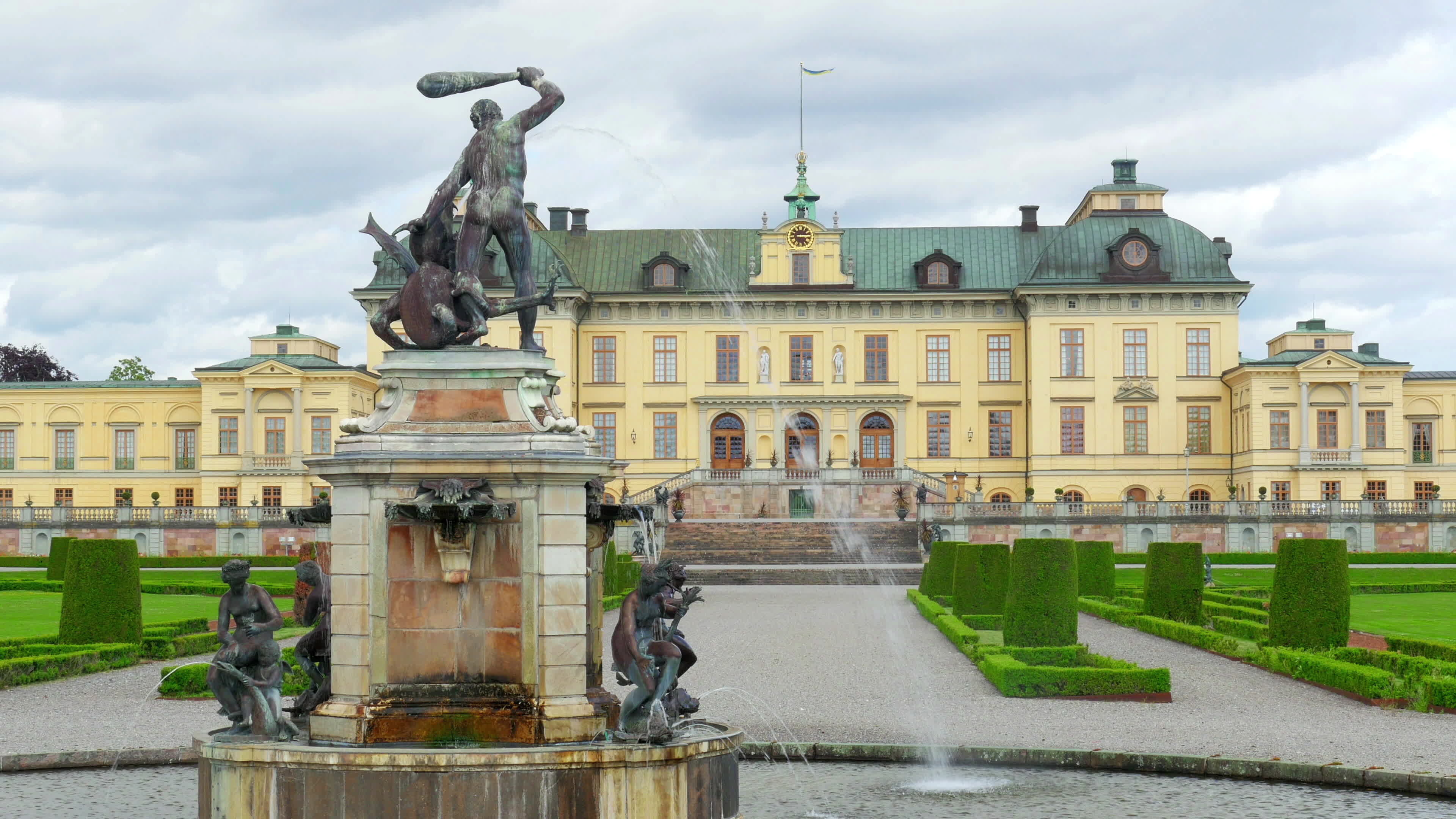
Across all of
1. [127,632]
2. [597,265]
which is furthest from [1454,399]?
[127,632]

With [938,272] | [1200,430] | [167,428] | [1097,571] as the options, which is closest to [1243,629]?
[1097,571]

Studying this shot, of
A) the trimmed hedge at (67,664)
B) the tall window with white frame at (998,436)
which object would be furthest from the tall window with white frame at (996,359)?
the trimmed hedge at (67,664)

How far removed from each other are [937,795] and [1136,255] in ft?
158

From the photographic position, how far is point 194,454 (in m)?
59.8

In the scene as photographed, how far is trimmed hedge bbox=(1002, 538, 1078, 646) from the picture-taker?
19344 mm

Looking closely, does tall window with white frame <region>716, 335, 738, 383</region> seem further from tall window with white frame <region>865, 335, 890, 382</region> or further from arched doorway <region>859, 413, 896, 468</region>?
arched doorway <region>859, 413, 896, 468</region>

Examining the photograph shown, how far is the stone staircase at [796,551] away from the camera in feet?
132

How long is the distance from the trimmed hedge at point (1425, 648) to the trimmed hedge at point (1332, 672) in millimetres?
744

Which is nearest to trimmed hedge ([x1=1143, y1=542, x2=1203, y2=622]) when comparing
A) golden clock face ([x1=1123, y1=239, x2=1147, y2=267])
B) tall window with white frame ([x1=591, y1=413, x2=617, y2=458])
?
golden clock face ([x1=1123, y1=239, x2=1147, y2=267])

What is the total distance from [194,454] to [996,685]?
4771cm

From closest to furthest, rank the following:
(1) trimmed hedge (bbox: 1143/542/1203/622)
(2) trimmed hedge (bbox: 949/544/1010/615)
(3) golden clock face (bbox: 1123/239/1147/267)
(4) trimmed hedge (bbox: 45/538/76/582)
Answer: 1. (1) trimmed hedge (bbox: 1143/542/1203/622)
2. (2) trimmed hedge (bbox: 949/544/1010/615)
3. (4) trimmed hedge (bbox: 45/538/76/582)
4. (3) golden clock face (bbox: 1123/239/1147/267)

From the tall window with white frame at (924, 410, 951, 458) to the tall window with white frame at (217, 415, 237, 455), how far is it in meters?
25.1

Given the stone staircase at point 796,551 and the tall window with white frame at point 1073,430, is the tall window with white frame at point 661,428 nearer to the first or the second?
the stone staircase at point 796,551

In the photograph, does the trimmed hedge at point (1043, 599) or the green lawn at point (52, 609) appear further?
the green lawn at point (52, 609)
